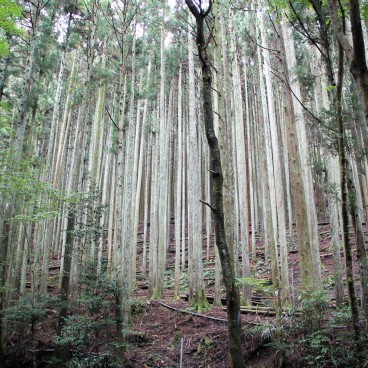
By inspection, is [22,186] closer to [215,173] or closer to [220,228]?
[215,173]

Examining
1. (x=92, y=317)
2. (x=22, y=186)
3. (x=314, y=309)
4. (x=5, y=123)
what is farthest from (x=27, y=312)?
(x=314, y=309)

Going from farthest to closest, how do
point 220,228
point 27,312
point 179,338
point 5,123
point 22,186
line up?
1. point 5,123
2. point 179,338
3. point 27,312
4. point 22,186
5. point 220,228

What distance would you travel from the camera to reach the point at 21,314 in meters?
7.30

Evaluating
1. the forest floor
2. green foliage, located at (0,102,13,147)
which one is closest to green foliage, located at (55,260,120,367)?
the forest floor

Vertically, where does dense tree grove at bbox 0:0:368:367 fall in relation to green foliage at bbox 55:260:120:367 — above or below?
above

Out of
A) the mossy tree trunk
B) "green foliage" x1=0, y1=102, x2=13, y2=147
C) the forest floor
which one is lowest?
the forest floor

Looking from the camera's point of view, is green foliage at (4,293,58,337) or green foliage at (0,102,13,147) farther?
green foliage at (0,102,13,147)

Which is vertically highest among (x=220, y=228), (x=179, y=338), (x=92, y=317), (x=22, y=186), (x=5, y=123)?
(x=5, y=123)

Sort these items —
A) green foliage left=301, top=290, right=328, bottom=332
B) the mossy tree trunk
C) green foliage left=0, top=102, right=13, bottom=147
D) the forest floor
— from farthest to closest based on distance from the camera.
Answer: green foliage left=0, top=102, right=13, bottom=147, the forest floor, green foliage left=301, top=290, right=328, bottom=332, the mossy tree trunk

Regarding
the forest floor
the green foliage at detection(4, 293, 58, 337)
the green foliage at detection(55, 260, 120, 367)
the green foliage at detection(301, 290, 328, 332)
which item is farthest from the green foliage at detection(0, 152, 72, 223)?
the green foliage at detection(301, 290, 328, 332)

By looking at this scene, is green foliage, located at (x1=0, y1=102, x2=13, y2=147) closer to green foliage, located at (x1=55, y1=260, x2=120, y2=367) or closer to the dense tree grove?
the dense tree grove

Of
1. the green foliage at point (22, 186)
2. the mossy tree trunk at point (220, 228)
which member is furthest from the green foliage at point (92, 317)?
the mossy tree trunk at point (220, 228)

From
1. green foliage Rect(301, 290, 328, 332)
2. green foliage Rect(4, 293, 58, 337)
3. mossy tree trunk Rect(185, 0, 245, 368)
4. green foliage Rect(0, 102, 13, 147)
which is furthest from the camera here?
green foliage Rect(0, 102, 13, 147)

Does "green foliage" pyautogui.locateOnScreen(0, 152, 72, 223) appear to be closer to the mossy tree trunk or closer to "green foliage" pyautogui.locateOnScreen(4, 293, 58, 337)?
"green foliage" pyautogui.locateOnScreen(4, 293, 58, 337)
